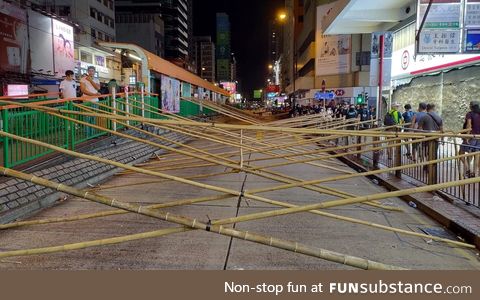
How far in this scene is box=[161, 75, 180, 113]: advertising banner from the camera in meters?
19.2

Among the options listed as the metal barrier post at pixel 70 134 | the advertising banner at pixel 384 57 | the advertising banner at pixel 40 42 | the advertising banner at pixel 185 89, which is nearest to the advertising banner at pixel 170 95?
the advertising banner at pixel 185 89

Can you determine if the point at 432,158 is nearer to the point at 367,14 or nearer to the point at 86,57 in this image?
the point at 367,14

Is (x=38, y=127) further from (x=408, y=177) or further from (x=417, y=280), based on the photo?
(x=408, y=177)

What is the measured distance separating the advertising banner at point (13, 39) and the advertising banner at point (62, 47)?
2.96 metres

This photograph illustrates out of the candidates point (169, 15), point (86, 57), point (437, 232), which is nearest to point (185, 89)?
point (437, 232)

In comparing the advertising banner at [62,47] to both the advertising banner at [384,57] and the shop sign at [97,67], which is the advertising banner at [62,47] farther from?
the advertising banner at [384,57]

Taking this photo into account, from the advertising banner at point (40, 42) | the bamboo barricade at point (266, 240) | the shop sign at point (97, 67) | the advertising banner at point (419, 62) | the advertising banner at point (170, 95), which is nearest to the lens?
the bamboo barricade at point (266, 240)

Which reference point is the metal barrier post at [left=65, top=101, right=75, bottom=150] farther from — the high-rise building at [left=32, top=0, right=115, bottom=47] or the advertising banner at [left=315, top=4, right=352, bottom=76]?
the high-rise building at [left=32, top=0, right=115, bottom=47]

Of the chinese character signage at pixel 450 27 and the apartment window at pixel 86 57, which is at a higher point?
the apartment window at pixel 86 57

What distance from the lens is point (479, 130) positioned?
10.3 meters

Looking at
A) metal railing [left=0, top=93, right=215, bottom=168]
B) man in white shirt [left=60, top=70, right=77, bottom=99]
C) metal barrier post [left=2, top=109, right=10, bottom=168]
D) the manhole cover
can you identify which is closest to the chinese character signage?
the manhole cover

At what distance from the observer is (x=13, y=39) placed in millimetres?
31078

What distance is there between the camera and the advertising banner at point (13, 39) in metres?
29.4

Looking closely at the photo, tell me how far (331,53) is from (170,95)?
3139 centimetres
